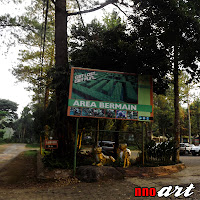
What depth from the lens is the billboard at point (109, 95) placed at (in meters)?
8.99

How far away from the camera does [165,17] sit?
9.55 meters

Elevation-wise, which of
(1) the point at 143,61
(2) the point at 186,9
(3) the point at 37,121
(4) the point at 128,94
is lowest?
(3) the point at 37,121

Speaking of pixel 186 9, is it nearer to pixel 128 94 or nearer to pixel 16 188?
pixel 128 94

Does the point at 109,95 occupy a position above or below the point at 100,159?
above

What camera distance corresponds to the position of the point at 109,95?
9.45 metres

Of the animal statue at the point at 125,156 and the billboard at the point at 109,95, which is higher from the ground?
the billboard at the point at 109,95

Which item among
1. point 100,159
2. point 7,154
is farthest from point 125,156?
point 7,154

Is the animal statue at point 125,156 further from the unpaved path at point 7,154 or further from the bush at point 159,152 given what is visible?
the unpaved path at point 7,154

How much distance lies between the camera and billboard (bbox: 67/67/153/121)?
29.5ft

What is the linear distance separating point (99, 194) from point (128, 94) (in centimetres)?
485

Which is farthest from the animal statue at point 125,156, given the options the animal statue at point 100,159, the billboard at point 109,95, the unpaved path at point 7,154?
the unpaved path at point 7,154

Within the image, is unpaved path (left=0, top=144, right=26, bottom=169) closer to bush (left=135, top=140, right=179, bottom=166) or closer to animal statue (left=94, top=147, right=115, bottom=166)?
animal statue (left=94, top=147, right=115, bottom=166)

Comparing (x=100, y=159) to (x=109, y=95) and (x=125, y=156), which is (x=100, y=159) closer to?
(x=125, y=156)

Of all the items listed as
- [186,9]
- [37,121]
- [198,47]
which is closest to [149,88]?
[198,47]
